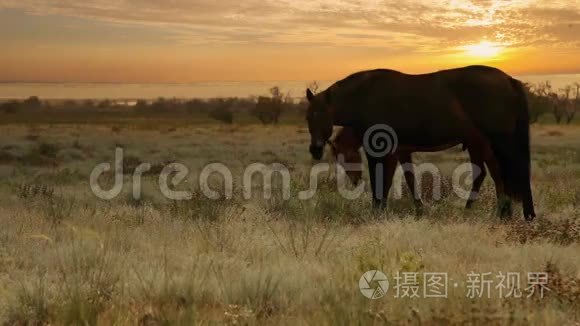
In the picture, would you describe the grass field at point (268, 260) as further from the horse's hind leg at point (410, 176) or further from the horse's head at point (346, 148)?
the horse's head at point (346, 148)

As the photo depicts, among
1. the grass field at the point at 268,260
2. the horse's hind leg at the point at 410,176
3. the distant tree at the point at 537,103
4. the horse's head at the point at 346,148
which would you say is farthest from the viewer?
the distant tree at the point at 537,103

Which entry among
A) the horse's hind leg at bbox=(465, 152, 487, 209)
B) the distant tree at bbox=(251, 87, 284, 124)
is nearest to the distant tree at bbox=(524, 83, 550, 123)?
the distant tree at bbox=(251, 87, 284, 124)

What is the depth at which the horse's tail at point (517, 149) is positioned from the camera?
29.8 ft

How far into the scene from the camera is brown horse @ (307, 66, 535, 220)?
29.8ft

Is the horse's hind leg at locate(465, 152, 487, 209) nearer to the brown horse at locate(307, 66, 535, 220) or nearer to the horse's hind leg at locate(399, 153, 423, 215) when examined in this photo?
the brown horse at locate(307, 66, 535, 220)

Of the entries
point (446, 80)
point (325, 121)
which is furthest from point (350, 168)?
point (446, 80)

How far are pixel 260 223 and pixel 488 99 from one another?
3.61m

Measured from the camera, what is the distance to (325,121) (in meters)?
9.52

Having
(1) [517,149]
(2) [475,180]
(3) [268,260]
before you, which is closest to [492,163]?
(1) [517,149]

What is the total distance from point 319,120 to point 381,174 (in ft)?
3.91

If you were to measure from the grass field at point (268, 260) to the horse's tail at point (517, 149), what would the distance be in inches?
25.0

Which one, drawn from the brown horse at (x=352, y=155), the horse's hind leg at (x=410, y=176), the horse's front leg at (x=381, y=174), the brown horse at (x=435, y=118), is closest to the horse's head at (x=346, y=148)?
the brown horse at (x=352, y=155)

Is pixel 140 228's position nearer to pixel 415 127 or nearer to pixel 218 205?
pixel 218 205

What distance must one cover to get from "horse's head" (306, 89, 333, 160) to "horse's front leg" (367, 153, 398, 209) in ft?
2.36
